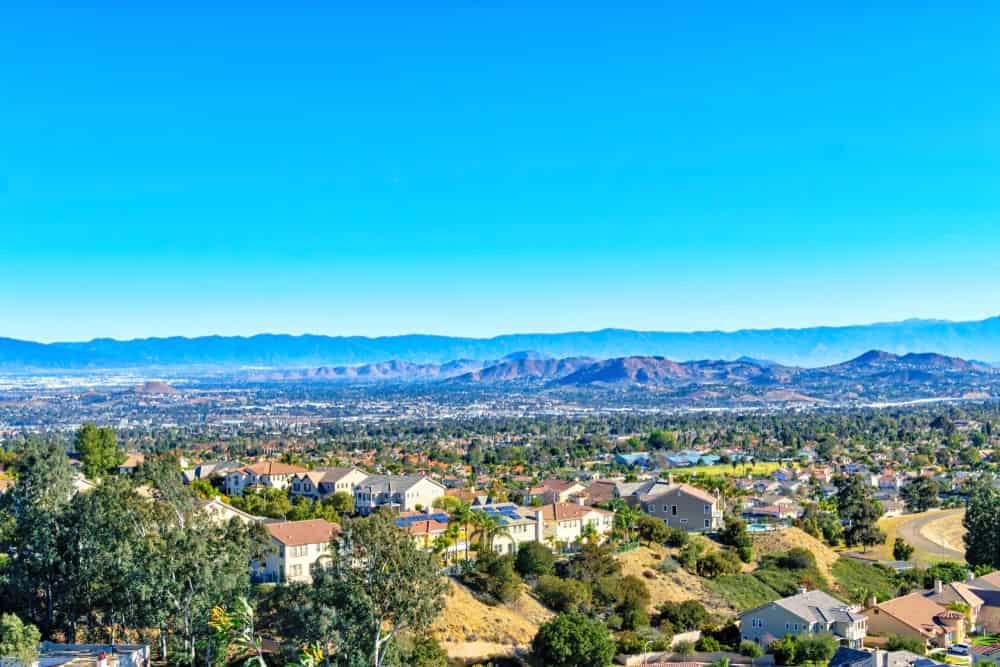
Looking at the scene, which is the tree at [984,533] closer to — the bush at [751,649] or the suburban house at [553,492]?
the suburban house at [553,492]

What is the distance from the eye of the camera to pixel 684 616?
130 ft

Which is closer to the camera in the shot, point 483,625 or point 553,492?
point 483,625

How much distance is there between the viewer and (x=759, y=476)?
93.0m

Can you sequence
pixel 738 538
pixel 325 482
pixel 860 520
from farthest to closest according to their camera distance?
pixel 860 520 → pixel 325 482 → pixel 738 538

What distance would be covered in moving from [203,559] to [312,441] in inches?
4026

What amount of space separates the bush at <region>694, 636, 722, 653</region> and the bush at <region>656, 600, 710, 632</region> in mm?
1138

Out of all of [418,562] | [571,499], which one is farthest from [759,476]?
[418,562]

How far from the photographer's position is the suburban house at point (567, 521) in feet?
161

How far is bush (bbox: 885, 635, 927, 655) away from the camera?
36219mm

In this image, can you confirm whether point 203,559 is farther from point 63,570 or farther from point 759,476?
point 759,476

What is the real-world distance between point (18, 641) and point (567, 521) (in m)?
30.3

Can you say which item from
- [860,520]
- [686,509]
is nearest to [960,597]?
[686,509]

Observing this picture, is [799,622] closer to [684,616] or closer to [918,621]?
[684,616]

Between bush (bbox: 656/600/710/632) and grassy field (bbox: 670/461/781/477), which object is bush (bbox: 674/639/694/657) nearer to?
bush (bbox: 656/600/710/632)
